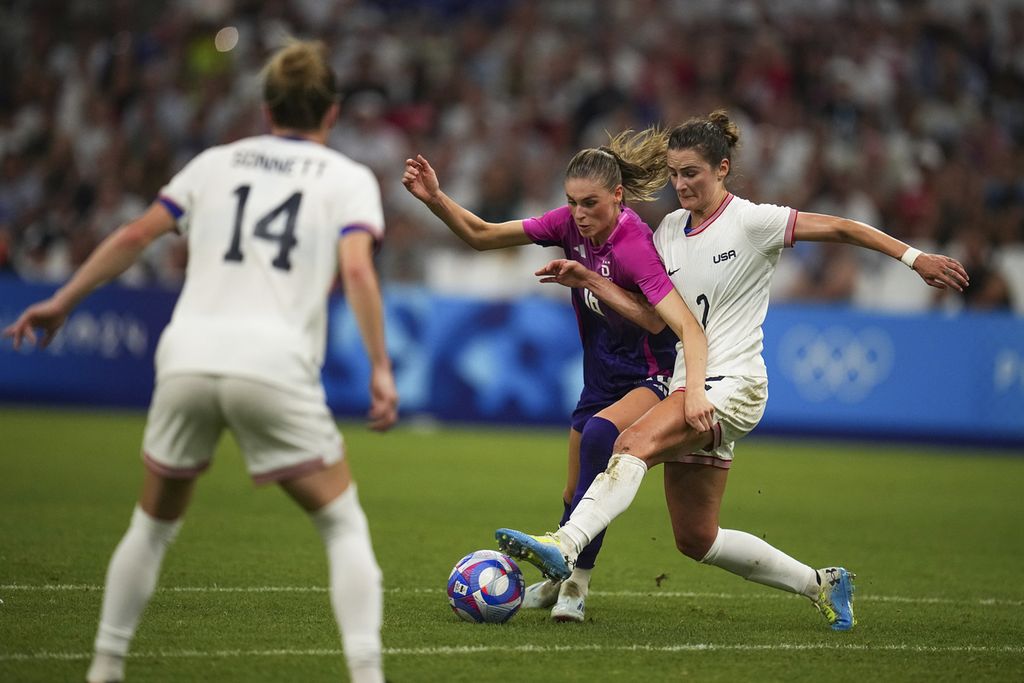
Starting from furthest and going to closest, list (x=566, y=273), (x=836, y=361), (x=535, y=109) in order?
1. (x=535, y=109)
2. (x=836, y=361)
3. (x=566, y=273)

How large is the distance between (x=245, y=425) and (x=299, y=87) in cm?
113

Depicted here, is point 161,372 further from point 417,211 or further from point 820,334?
point 417,211

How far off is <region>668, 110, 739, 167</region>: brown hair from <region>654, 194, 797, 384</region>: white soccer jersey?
26cm

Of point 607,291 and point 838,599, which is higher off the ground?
point 607,291

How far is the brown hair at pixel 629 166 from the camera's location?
6508 millimetres

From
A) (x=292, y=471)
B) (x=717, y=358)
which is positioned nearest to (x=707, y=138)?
(x=717, y=358)

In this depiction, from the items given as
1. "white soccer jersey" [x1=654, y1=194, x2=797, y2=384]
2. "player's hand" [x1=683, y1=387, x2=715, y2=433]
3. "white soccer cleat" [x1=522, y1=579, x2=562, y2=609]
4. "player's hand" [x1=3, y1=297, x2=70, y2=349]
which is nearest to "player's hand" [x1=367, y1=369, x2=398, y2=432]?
"player's hand" [x1=3, y1=297, x2=70, y2=349]

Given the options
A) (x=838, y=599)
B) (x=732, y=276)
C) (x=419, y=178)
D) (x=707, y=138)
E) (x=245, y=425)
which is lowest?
(x=838, y=599)

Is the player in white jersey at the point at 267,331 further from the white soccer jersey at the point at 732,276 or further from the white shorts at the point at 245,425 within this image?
the white soccer jersey at the point at 732,276

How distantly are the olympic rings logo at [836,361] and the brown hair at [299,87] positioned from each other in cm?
1166

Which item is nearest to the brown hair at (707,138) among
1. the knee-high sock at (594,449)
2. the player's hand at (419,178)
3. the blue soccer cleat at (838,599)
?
the player's hand at (419,178)

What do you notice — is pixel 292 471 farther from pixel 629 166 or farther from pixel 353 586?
pixel 629 166

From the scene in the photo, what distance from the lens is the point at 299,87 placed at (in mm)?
4578

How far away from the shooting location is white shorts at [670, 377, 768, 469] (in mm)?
6242
